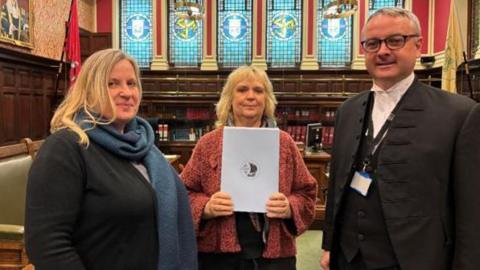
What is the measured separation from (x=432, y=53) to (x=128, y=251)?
10.2 meters

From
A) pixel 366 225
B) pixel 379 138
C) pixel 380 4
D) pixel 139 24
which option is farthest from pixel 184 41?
pixel 366 225

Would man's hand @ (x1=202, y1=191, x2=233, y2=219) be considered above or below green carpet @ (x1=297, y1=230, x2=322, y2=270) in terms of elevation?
above

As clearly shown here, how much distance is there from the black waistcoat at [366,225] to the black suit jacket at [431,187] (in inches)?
1.5

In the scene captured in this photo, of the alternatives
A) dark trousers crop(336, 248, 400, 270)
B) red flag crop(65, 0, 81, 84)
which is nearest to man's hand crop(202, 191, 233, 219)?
dark trousers crop(336, 248, 400, 270)

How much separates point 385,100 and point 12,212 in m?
2.31

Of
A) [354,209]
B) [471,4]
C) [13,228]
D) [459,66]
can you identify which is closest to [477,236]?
[354,209]

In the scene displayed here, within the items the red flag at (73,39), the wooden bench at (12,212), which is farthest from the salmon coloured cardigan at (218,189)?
the red flag at (73,39)

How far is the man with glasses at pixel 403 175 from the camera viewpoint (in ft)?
4.57

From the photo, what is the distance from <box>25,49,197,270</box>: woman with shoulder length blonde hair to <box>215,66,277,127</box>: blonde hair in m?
0.47

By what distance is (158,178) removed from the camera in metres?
1.39

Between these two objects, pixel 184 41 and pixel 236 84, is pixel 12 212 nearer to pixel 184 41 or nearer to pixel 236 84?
pixel 236 84

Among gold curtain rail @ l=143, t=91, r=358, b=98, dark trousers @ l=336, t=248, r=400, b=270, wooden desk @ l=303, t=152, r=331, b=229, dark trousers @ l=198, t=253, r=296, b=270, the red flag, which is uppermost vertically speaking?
the red flag

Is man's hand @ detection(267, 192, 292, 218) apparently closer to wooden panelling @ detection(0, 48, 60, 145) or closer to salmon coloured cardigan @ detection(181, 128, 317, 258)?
salmon coloured cardigan @ detection(181, 128, 317, 258)

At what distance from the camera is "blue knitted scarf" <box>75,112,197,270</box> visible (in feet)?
4.30
